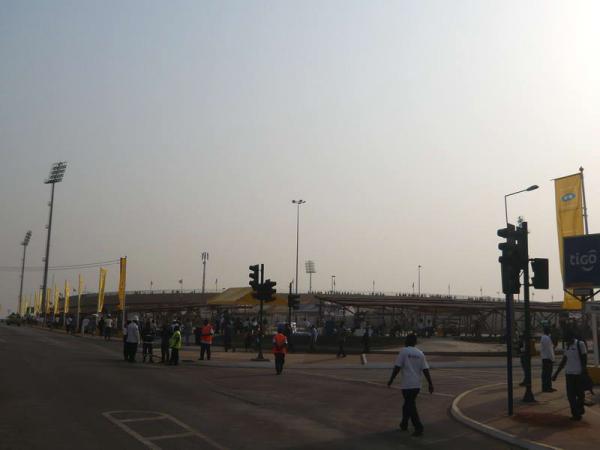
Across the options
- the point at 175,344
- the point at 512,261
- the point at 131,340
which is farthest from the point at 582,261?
the point at 131,340

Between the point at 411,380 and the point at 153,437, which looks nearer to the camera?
the point at 153,437

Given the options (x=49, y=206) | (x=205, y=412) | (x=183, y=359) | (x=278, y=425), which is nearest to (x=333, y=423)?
(x=278, y=425)

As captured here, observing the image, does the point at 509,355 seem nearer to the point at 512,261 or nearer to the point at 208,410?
the point at 512,261

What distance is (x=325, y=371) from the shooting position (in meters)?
22.6

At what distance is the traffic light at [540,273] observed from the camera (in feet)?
43.2

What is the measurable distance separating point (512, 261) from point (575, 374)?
2535 millimetres

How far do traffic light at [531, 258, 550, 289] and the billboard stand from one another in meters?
6.66

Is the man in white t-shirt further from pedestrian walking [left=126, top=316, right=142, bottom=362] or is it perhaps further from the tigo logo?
pedestrian walking [left=126, top=316, right=142, bottom=362]

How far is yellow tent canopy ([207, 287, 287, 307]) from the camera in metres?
37.5

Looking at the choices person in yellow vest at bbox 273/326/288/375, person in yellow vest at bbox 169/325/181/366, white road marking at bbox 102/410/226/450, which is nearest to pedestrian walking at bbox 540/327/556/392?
person in yellow vest at bbox 273/326/288/375

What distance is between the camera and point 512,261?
12.4 metres

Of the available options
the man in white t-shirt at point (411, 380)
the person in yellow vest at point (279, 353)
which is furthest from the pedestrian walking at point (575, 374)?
the person in yellow vest at point (279, 353)

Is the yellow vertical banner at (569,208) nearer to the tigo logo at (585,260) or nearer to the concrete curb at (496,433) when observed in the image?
the tigo logo at (585,260)

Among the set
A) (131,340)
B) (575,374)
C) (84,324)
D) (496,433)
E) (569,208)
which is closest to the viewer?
(496,433)
